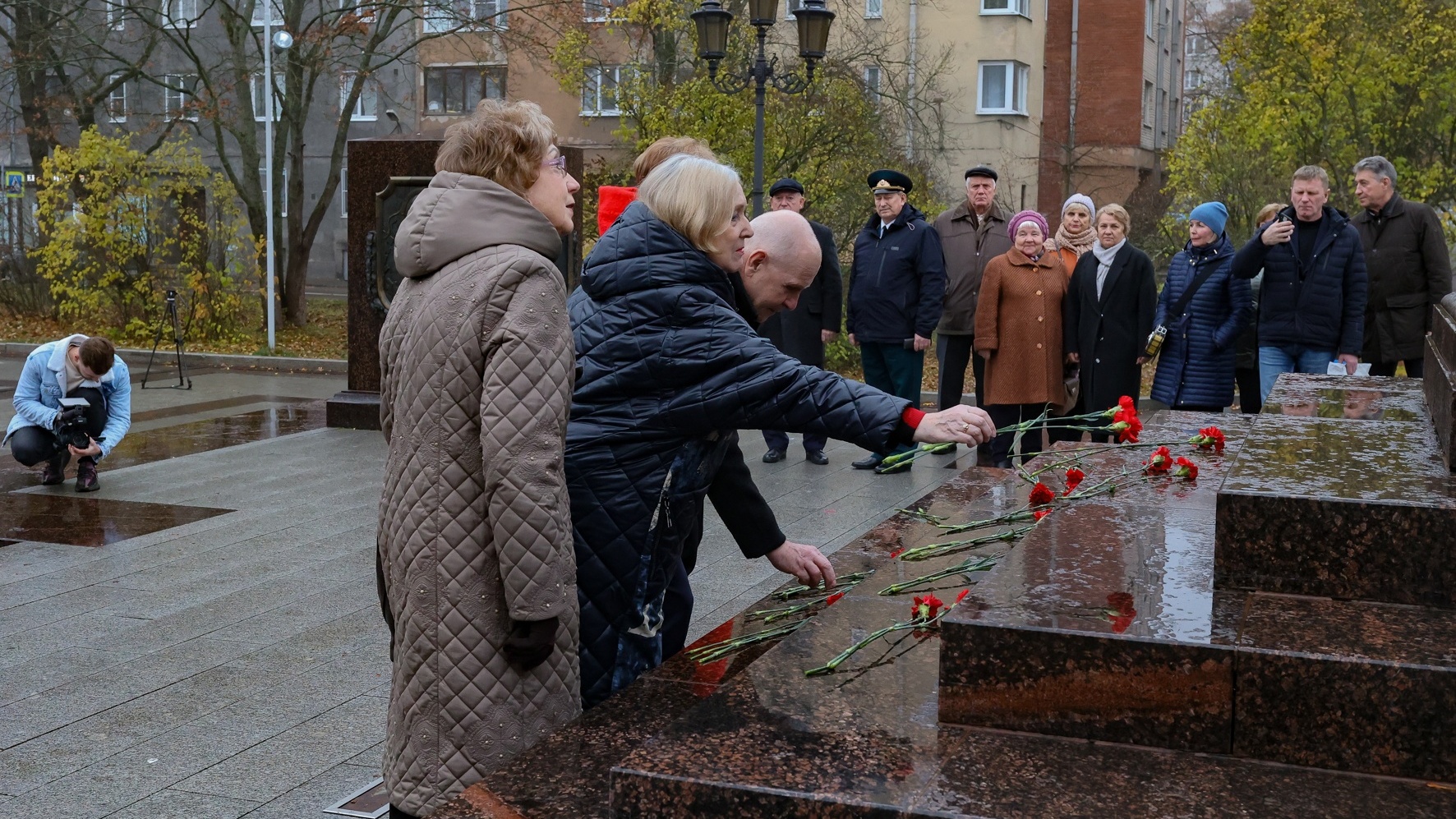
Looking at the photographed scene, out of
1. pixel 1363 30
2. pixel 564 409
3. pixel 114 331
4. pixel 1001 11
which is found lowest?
pixel 114 331

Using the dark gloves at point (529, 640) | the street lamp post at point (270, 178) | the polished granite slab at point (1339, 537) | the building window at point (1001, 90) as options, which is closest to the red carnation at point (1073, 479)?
the polished granite slab at point (1339, 537)

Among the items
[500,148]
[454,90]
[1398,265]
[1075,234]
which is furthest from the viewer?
[454,90]

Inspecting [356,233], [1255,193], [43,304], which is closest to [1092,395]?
[356,233]

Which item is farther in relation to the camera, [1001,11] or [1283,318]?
[1001,11]

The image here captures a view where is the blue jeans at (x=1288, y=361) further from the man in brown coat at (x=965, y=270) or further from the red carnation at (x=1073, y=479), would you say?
the red carnation at (x=1073, y=479)

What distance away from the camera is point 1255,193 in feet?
71.5

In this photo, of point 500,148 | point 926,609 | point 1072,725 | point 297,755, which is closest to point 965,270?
point 297,755

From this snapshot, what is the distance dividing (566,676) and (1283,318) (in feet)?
24.3

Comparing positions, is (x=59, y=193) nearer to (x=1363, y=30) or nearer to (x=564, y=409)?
(x=1363, y=30)

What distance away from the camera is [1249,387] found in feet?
33.1

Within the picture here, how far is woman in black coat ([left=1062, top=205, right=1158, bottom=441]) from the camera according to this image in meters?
9.79

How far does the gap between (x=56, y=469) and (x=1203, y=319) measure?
734cm

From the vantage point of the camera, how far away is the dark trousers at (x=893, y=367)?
11078 mm

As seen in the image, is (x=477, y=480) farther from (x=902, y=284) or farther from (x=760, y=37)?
(x=760, y=37)
